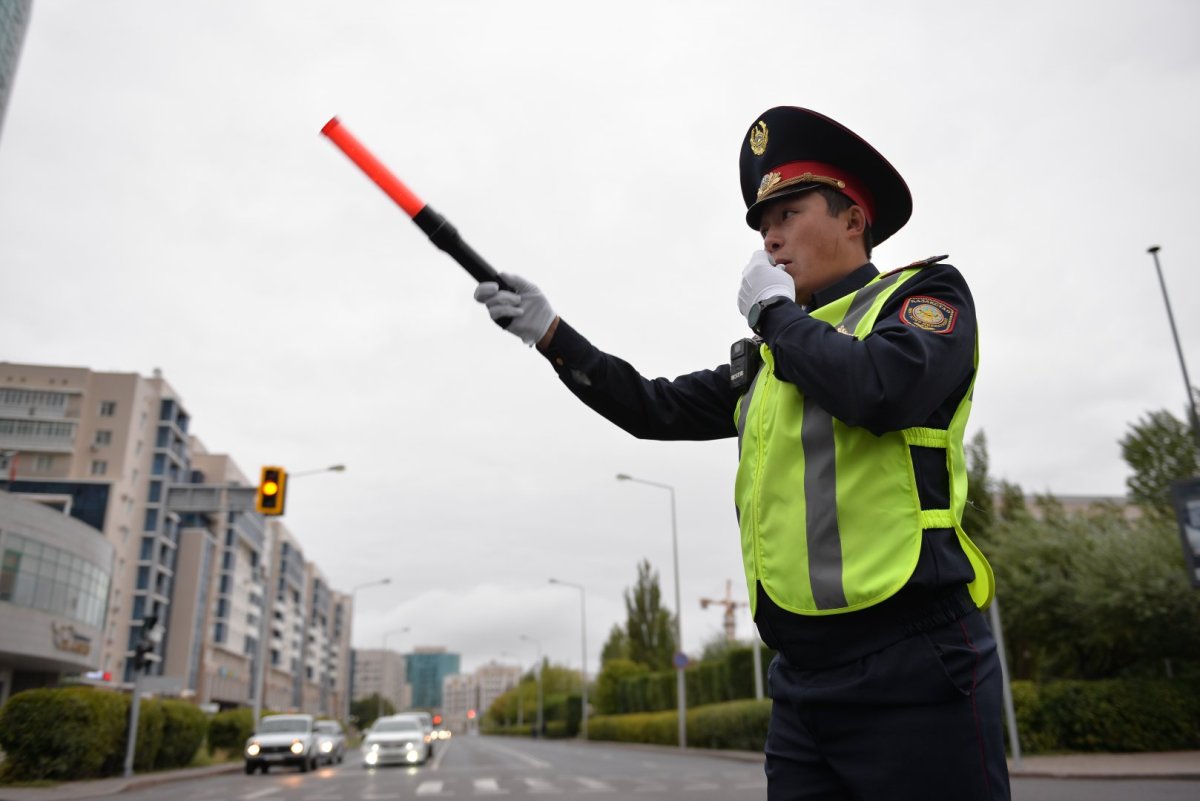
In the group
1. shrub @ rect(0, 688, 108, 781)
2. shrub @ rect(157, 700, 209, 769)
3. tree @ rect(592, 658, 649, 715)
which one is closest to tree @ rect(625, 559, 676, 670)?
tree @ rect(592, 658, 649, 715)

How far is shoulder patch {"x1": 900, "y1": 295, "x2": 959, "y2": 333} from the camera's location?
1.81 m

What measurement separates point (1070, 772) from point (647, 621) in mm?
36986

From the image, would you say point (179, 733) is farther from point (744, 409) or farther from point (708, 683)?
point (744, 409)

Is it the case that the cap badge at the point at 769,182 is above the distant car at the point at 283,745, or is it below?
above

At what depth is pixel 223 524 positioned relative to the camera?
9544 centimetres

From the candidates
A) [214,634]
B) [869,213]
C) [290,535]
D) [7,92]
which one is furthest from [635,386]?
[290,535]

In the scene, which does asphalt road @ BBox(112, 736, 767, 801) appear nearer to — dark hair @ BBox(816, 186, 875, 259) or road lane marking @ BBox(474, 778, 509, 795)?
road lane marking @ BBox(474, 778, 509, 795)

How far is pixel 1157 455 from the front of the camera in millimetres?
32500

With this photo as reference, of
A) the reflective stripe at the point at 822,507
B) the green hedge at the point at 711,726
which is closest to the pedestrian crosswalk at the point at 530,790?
the green hedge at the point at 711,726

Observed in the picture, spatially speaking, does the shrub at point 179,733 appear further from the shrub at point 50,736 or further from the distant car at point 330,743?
the shrub at point 50,736

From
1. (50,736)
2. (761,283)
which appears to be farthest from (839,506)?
(50,736)

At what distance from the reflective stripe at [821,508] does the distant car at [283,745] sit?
23939mm

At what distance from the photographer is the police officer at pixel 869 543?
5.38ft

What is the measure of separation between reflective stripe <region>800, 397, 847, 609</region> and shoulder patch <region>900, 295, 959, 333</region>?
0.24 m
